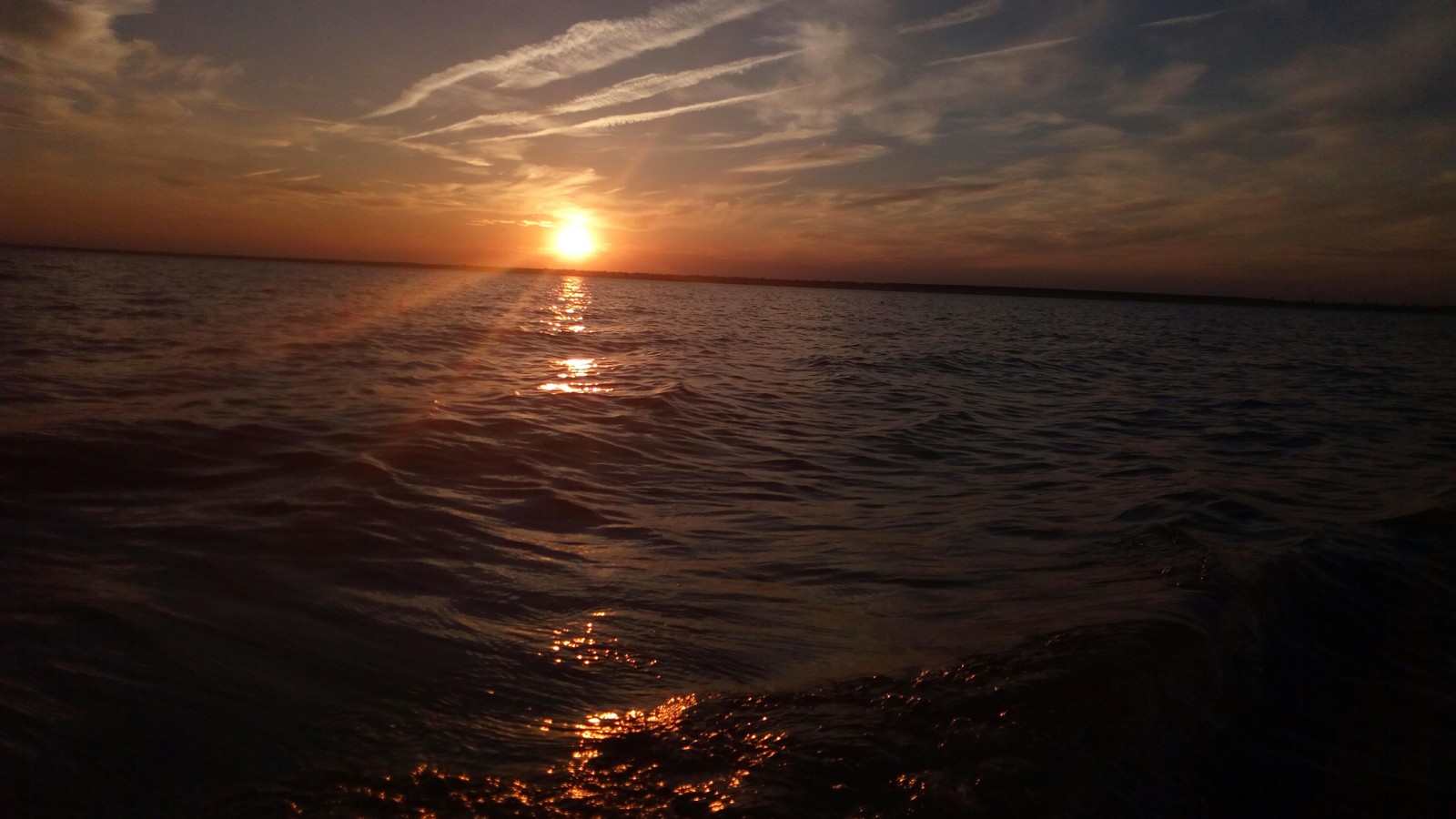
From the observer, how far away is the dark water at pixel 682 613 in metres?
3.07

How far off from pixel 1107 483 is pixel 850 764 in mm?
7218

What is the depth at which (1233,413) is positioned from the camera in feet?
50.9

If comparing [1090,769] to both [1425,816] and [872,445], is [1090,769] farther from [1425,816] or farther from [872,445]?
[872,445]

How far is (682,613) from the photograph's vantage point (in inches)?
193

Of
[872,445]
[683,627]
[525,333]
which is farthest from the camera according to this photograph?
[525,333]

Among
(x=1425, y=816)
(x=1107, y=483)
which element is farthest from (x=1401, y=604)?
(x=1107, y=483)

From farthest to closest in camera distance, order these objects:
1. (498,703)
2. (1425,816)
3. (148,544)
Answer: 1. (148,544)
2. (498,703)
3. (1425,816)

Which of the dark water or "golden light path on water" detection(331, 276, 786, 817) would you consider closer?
"golden light path on water" detection(331, 276, 786, 817)

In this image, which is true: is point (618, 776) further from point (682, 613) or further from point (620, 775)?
point (682, 613)

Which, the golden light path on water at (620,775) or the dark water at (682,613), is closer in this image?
the golden light path on water at (620,775)

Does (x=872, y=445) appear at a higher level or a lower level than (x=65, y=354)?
lower

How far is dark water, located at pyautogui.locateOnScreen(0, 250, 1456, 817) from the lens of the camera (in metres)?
3.07

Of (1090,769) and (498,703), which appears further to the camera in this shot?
(498,703)

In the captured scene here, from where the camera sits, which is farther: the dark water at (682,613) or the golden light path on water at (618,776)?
the dark water at (682,613)
